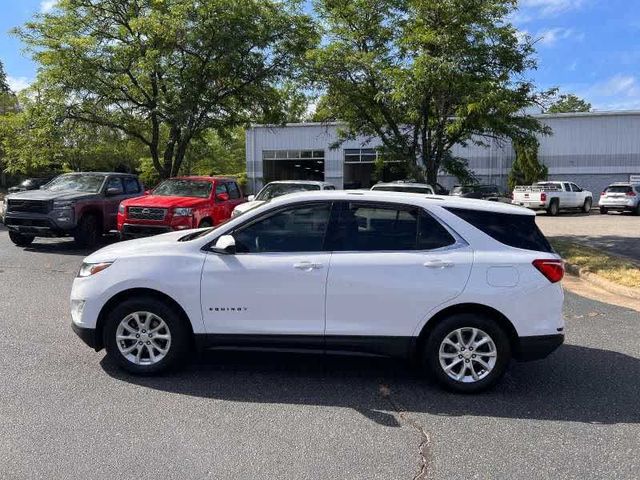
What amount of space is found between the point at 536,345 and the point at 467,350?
553 mm

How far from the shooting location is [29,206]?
12.8m

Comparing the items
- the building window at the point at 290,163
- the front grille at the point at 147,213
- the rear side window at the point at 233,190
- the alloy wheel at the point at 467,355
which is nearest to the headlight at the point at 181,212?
the front grille at the point at 147,213

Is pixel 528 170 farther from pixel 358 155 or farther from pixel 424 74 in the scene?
pixel 424 74

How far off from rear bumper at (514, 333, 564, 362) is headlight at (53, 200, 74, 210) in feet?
35.7

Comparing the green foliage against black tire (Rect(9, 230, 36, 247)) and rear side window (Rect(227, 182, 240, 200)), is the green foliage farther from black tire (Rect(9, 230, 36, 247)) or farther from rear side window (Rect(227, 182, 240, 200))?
black tire (Rect(9, 230, 36, 247))

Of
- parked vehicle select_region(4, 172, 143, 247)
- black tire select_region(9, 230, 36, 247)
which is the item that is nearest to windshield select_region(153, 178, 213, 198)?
parked vehicle select_region(4, 172, 143, 247)

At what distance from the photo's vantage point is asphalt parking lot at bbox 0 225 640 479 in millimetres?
3586

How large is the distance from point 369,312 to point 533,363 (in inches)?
77.6

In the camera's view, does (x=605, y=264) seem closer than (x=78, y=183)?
Yes

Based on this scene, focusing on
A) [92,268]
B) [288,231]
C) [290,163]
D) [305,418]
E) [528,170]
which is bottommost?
[305,418]

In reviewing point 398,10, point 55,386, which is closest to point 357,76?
point 398,10

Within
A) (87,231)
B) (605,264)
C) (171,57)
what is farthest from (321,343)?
(171,57)

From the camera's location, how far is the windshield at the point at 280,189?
14.7 meters

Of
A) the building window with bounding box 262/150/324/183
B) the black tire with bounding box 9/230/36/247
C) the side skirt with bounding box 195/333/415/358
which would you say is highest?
the building window with bounding box 262/150/324/183
